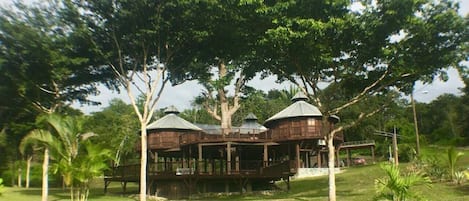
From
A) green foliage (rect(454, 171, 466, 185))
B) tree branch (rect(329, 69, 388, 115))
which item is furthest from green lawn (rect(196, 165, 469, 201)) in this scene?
tree branch (rect(329, 69, 388, 115))

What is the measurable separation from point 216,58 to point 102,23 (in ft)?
20.3

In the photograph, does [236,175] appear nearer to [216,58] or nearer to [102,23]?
[216,58]

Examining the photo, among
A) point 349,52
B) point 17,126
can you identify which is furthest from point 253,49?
point 17,126

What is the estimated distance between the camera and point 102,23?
2342cm

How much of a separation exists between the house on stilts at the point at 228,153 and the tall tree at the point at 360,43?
313 centimetres

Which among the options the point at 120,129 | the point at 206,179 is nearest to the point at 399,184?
the point at 206,179

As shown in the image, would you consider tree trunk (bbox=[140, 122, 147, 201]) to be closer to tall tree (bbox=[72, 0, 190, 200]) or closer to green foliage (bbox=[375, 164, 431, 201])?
tall tree (bbox=[72, 0, 190, 200])

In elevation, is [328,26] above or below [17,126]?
above

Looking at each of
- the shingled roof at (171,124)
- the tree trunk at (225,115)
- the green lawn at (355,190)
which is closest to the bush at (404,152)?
the green lawn at (355,190)

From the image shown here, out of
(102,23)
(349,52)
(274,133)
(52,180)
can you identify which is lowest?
(52,180)

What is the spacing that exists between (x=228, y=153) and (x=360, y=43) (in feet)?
45.3

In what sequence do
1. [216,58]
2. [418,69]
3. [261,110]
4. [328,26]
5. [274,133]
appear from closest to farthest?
[328,26]
[418,69]
[216,58]
[274,133]
[261,110]

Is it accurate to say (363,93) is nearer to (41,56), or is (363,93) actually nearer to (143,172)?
(143,172)

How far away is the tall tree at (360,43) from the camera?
62.9ft
